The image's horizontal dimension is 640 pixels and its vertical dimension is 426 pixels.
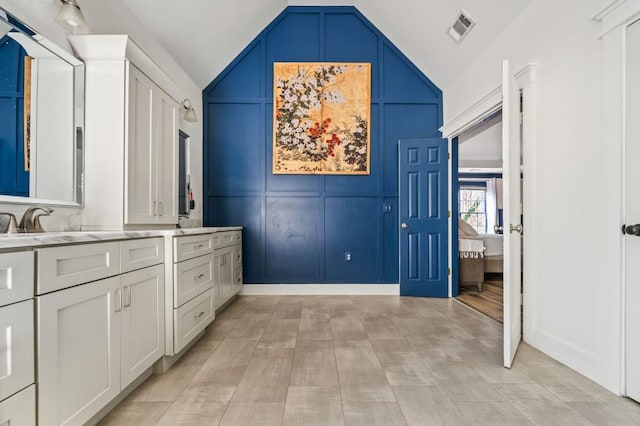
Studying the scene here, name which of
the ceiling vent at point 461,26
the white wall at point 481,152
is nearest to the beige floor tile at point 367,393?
the ceiling vent at point 461,26

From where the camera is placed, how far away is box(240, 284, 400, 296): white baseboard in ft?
14.1

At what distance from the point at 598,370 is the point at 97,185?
3.28 m

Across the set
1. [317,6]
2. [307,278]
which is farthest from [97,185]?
[317,6]

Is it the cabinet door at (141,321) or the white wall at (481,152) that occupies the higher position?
the white wall at (481,152)

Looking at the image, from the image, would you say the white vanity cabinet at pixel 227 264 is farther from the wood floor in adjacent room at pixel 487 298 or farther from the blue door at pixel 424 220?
the wood floor in adjacent room at pixel 487 298

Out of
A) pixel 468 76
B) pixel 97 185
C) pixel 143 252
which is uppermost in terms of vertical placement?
pixel 468 76

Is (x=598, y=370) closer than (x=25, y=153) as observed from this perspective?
No

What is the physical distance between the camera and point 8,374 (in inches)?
40.6

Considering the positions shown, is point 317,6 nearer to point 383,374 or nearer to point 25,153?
point 25,153

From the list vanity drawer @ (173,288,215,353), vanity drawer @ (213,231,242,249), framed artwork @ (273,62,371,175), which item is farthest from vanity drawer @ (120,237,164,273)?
framed artwork @ (273,62,371,175)

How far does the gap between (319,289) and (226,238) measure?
148 cm

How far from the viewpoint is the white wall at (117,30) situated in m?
1.76

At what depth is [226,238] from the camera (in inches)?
139

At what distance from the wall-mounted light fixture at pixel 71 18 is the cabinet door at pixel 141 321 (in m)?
1.41
